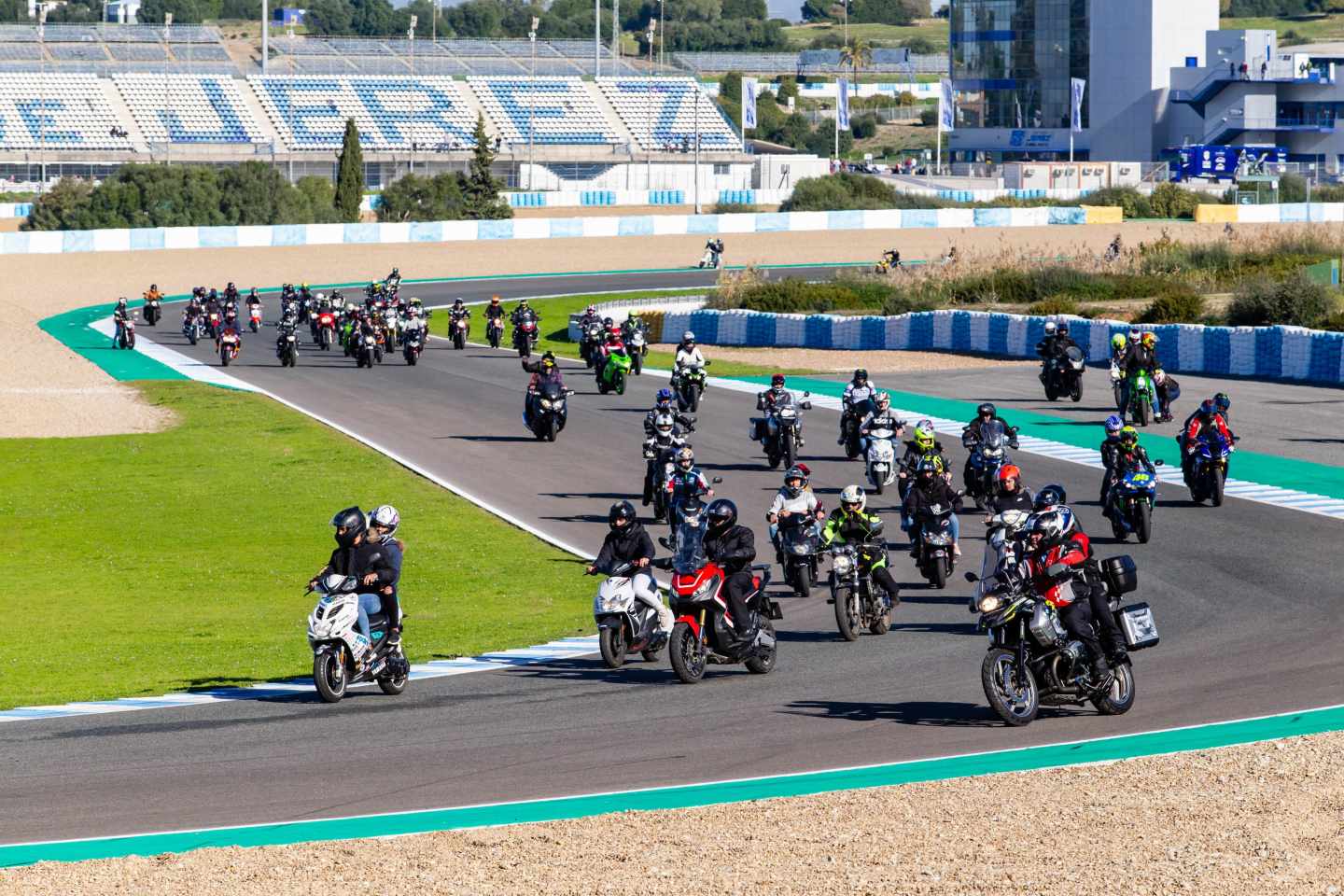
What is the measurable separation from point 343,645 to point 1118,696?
21.2 ft

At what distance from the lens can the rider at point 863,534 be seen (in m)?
19.1

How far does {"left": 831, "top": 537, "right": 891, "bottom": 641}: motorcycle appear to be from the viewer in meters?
18.9

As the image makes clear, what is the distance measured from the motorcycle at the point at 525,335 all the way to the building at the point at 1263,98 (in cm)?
9280

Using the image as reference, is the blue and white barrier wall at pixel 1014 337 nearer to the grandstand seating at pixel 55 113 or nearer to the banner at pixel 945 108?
the banner at pixel 945 108

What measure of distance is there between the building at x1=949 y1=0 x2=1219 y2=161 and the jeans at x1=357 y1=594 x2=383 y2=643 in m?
130

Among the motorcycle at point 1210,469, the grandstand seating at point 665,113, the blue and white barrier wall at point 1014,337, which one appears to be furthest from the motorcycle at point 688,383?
the grandstand seating at point 665,113

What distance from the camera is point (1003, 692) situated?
1480 cm

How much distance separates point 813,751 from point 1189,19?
136 m

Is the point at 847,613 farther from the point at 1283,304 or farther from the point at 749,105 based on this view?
the point at 749,105

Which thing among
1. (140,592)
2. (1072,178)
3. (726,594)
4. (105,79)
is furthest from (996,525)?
(105,79)

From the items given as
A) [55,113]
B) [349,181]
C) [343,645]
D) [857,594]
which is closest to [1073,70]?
[349,181]

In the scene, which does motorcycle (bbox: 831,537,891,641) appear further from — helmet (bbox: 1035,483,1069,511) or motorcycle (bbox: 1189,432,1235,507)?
motorcycle (bbox: 1189,432,1235,507)

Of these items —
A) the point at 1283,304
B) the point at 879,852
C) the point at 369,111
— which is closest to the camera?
the point at 879,852

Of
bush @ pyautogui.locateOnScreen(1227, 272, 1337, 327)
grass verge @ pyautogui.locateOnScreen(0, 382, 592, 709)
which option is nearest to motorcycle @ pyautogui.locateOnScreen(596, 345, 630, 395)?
grass verge @ pyautogui.locateOnScreen(0, 382, 592, 709)
